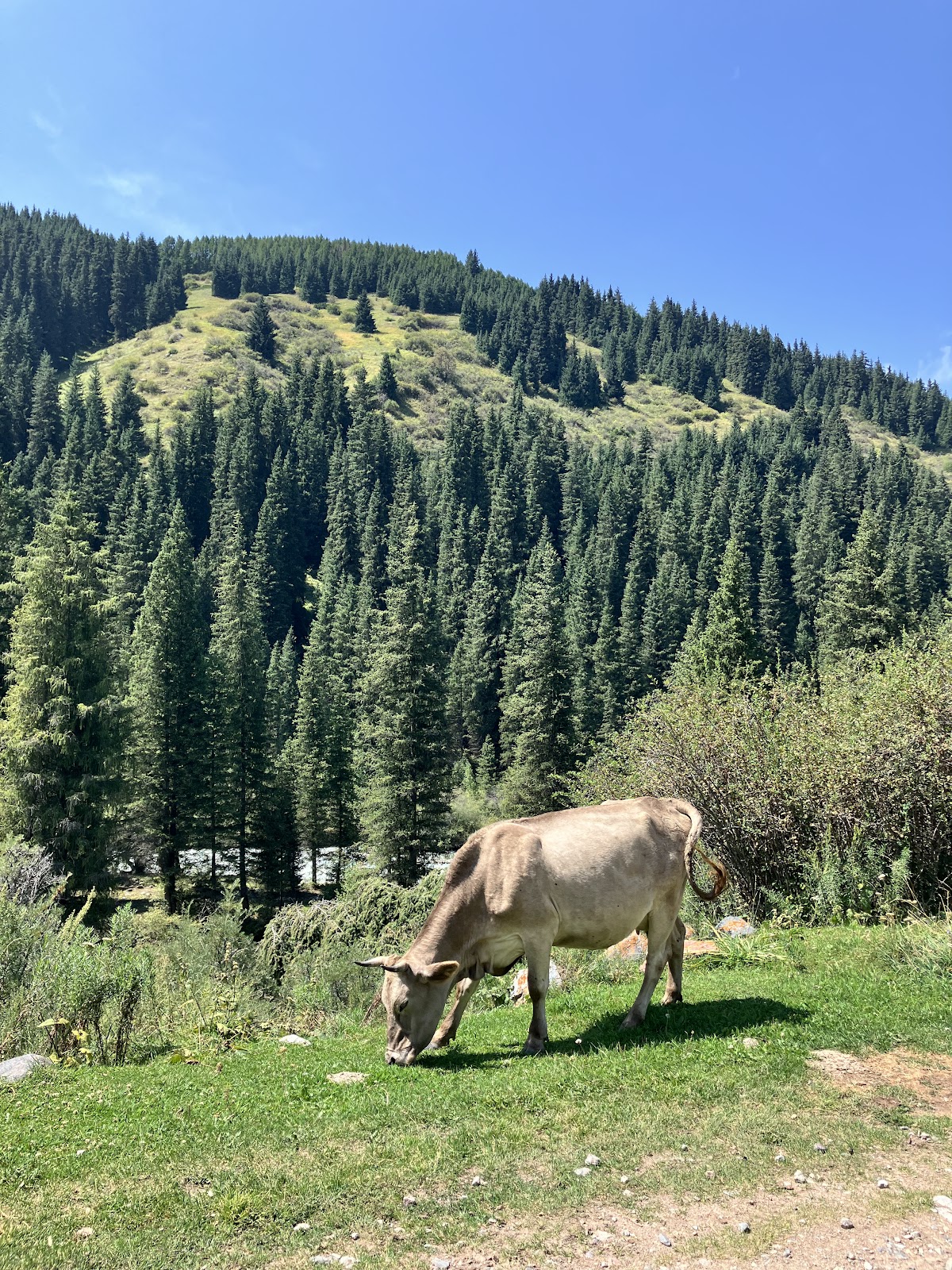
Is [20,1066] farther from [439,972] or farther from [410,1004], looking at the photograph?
[439,972]

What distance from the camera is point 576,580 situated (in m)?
103

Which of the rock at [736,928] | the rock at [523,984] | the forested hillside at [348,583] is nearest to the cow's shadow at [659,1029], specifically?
the rock at [523,984]

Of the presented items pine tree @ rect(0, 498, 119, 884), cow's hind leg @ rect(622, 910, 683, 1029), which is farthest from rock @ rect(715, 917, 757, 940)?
pine tree @ rect(0, 498, 119, 884)

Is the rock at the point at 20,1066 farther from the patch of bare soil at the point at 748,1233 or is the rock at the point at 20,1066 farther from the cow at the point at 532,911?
the patch of bare soil at the point at 748,1233

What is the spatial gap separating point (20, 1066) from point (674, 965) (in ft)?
25.5

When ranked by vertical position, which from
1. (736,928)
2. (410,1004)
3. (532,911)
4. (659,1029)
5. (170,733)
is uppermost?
(170,733)

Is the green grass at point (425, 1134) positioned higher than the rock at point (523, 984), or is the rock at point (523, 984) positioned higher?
the green grass at point (425, 1134)

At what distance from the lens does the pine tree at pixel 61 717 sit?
32.4 m

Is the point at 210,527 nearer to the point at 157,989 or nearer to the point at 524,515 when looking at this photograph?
the point at 524,515

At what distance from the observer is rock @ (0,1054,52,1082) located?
853 cm

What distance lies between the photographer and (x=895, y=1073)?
25.6 ft

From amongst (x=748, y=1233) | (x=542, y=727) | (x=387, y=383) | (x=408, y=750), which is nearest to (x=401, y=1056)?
(x=748, y=1233)

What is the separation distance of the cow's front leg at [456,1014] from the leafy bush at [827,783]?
319 inches

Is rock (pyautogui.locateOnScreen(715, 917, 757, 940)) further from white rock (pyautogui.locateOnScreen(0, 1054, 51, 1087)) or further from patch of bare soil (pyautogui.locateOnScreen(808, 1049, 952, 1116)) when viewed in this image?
white rock (pyautogui.locateOnScreen(0, 1054, 51, 1087))
